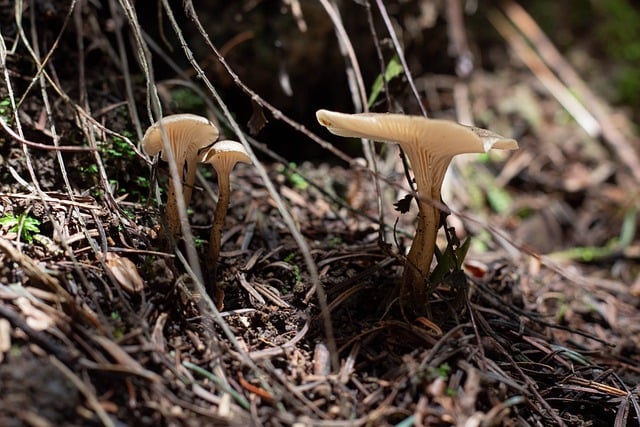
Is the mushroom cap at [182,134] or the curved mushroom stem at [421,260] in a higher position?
the mushroom cap at [182,134]

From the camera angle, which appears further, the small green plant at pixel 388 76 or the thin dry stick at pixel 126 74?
the small green plant at pixel 388 76

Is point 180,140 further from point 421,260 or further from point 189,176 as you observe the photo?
point 421,260

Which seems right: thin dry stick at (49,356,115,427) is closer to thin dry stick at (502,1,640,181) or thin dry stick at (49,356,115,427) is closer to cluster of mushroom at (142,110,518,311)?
cluster of mushroom at (142,110,518,311)

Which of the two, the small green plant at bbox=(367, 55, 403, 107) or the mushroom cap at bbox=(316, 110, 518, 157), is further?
the small green plant at bbox=(367, 55, 403, 107)

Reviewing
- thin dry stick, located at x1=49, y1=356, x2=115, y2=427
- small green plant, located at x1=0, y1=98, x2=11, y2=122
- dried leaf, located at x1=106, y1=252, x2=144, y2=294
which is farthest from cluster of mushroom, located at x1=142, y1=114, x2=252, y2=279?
small green plant, located at x1=0, y1=98, x2=11, y2=122

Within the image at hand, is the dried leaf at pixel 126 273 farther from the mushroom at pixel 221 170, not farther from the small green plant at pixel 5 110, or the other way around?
the small green plant at pixel 5 110

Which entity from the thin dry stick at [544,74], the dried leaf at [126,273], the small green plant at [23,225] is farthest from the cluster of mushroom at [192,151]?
the thin dry stick at [544,74]

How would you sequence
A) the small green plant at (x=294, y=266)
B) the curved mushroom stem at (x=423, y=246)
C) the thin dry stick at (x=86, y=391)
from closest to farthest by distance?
1. the thin dry stick at (x=86, y=391)
2. the curved mushroom stem at (x=423, y=246)
3. the small green plant at (x=294, y=266)

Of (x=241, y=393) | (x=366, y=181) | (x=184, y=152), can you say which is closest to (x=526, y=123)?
(x=366, y=181)
